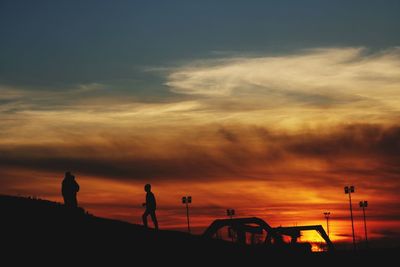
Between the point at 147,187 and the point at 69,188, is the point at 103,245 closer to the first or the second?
the point at 147,187

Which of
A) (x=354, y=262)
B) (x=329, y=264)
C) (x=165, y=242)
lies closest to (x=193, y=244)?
(x=165, y=242)

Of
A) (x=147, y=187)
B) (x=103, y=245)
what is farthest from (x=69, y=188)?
(x=103, y=245)

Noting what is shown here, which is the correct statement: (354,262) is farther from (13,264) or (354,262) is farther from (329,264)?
(13,264)

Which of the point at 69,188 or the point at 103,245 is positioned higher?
the point at 69,188

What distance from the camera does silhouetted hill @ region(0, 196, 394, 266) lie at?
2069cm

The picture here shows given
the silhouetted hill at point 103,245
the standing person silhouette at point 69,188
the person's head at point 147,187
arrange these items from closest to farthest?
1. the silhouetted hill at point 103,245
2. the person's head at point 147,187
3. the standing person silhouette at point 69,188

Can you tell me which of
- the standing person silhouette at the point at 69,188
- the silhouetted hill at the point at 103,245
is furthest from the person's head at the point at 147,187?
the standing person silhouette at the point at 69,188

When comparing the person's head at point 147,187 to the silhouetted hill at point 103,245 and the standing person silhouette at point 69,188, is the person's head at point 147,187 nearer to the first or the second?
the silhouetted hill at point 103,245

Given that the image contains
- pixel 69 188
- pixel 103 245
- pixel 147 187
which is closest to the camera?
pixel 103 245

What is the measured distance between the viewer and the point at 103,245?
75.0 feet

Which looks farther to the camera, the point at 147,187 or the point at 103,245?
the point at 147,187

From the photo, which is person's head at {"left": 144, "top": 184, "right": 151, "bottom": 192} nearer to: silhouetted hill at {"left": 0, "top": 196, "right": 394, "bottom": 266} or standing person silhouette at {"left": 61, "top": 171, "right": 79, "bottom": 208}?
silhouetted hill at {"left": 0, "top": 196, "right": 394, "bottom": 266}

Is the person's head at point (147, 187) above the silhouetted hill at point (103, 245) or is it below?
above

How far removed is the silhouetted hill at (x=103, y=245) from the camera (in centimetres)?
2069
